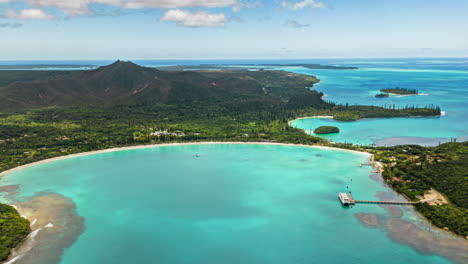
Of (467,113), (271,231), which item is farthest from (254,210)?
(467,113)

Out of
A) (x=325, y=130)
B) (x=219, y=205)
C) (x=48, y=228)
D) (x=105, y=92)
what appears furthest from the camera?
(x=105, y=92)

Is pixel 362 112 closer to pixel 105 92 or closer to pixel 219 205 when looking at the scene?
pixel 219 205

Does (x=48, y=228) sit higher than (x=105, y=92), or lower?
lower

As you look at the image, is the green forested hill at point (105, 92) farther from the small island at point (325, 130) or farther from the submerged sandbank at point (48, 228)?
the submerged sandbank at point (48, 228)

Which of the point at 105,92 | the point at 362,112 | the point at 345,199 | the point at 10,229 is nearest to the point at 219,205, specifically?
the point at 345,199

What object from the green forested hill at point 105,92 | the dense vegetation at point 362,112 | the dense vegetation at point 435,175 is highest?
the green forested hill at point 105,92

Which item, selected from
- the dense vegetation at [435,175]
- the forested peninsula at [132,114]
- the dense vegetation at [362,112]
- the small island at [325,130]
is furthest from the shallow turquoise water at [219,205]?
the dense vegetation at [362,112]
